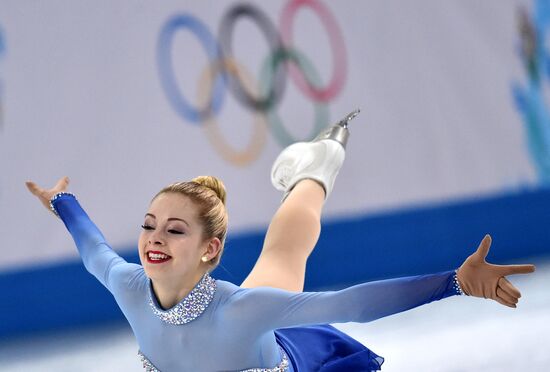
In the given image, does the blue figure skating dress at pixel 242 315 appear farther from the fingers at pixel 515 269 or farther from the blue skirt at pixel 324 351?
the fingers at pixel 515 269

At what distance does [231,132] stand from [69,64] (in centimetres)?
86

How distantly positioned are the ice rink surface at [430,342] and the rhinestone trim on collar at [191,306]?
1.01 meters

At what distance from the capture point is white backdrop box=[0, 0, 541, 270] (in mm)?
4430

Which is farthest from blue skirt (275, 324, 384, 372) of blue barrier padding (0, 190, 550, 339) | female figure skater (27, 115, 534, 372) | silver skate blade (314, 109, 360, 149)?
blue barrier padding (0, 190, 550, 339)

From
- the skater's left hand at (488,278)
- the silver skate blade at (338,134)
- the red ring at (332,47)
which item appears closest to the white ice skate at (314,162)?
the silver skate blade at (338,134)

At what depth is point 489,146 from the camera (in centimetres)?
539

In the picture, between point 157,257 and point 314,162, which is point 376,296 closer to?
point 157,257

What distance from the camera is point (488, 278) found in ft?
6.84

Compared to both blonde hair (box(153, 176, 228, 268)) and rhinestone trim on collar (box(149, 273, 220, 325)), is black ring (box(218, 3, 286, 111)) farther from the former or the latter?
rhinestone trim on collar (box(149, 273, 220, 325))

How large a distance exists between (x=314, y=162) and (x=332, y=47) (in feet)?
5.64

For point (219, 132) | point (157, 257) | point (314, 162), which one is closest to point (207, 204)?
point (157, 257)

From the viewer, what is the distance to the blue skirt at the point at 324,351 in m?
2.77

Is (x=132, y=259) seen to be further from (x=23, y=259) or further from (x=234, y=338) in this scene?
(x=234, y=338)

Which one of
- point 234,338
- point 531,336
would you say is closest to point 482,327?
point 531,336
